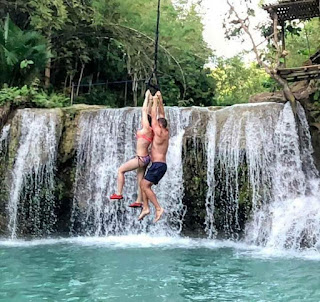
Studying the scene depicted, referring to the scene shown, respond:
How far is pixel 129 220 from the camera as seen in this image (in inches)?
455

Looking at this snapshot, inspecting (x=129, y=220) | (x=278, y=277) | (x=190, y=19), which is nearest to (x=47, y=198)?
(x=129, y=220)

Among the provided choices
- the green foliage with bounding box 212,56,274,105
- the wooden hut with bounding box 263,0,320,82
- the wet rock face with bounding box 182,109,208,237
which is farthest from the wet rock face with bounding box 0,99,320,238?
the green foliage with bounding box 212,56,274,105

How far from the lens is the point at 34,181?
11.6 metres

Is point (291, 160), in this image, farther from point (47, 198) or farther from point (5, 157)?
point (5, 157)

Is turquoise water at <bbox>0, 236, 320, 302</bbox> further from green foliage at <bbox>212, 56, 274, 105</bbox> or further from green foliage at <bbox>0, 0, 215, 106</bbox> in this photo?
green foliage at <bbox>212, 56, 274, 105</bbox>

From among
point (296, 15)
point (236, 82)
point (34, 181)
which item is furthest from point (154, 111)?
point (236, 82)

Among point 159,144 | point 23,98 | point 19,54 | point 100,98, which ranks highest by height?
point 19,54

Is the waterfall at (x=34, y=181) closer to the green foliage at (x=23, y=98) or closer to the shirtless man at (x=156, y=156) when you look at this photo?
the green foliage at (x=23, y=98)

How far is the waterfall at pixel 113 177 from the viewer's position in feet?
37.5

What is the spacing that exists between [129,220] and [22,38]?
6.45m

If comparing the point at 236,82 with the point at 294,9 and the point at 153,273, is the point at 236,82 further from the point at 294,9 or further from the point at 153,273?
the point at 153,273

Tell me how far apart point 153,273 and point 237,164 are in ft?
14.5

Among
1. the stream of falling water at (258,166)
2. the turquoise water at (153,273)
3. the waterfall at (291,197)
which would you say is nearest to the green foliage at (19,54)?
the stream of falling water at (258,166)

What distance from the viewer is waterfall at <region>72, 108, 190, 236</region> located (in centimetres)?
1144
